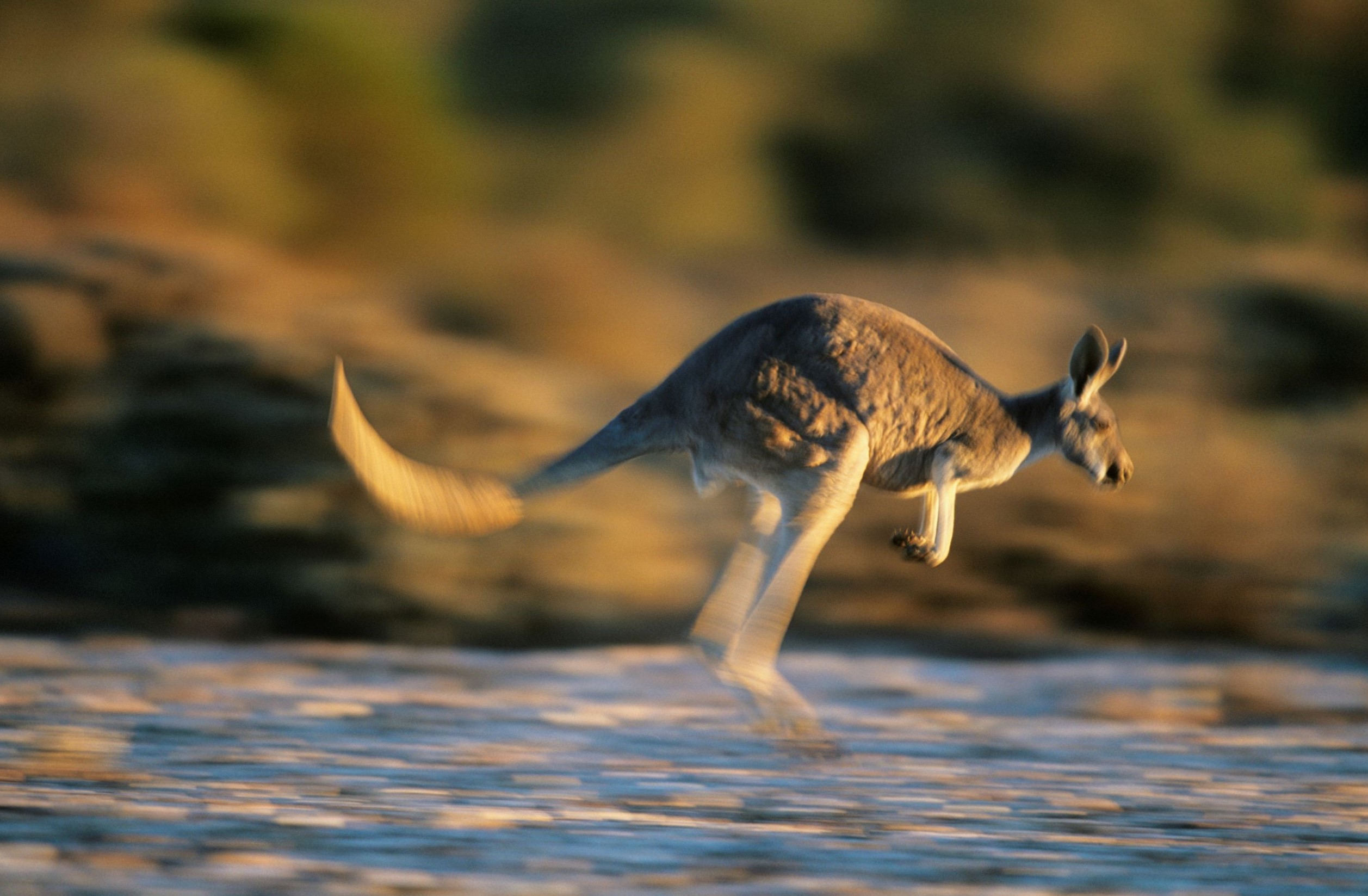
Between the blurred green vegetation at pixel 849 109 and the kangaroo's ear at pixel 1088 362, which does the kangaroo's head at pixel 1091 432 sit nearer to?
the kangaroo's ear at pixel 1088 362

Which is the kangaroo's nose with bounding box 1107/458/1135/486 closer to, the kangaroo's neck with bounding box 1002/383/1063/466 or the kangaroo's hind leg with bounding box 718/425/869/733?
the kangaroo's neck with bounding box 1002/383/1063/466

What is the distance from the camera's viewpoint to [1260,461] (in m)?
10.1

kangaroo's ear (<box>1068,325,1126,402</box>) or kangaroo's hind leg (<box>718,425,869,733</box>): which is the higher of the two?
kangaroo's ear (<box>1068,325,1126,402</box>)

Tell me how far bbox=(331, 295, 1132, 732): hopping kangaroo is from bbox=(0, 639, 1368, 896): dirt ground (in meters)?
0.56

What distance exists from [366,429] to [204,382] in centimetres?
584

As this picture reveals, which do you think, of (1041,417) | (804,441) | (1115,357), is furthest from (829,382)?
(1115,357)

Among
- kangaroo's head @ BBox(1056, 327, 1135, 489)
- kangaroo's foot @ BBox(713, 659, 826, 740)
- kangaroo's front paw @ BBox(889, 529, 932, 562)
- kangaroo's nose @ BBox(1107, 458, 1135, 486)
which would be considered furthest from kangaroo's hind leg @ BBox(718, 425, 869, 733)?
kangaroo's nose @ BBox(1107, 458, 1135, 486)

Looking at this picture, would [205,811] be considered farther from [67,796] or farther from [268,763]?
[268,763]

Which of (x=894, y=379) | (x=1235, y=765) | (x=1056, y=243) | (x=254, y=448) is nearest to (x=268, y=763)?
(x=894, y=379)

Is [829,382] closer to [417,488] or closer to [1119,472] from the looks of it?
[1119,472]

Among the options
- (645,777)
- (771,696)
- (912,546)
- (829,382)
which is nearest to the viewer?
(912,546)

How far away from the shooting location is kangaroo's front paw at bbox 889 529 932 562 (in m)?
3.80

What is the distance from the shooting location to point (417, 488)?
12.7ft

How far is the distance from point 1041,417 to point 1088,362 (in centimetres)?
23
